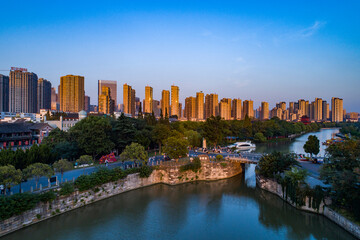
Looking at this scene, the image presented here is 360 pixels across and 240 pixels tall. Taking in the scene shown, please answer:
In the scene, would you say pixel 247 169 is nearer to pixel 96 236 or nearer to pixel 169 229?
pixel 169 229

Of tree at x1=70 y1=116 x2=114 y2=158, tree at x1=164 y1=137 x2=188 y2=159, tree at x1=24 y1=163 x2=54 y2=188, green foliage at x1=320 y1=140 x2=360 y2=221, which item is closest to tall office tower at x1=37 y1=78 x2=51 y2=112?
tree at x1=70 y1=116 x2=114 y2=158

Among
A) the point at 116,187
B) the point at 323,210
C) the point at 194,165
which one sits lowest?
the point at 323,210

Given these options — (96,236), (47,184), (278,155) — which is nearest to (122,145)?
(47,184)

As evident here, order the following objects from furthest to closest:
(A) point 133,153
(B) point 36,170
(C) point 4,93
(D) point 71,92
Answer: (D) point 71,92 < (C) point 4,93 < (A) point 133,153 < (B) point 36,170

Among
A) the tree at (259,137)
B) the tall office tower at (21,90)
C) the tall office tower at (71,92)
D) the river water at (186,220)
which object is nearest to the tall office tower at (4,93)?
the tall office tower at (21,90)

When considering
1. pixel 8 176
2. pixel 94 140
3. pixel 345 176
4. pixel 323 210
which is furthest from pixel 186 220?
pixel 94 140

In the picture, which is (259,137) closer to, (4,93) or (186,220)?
(186,220)
